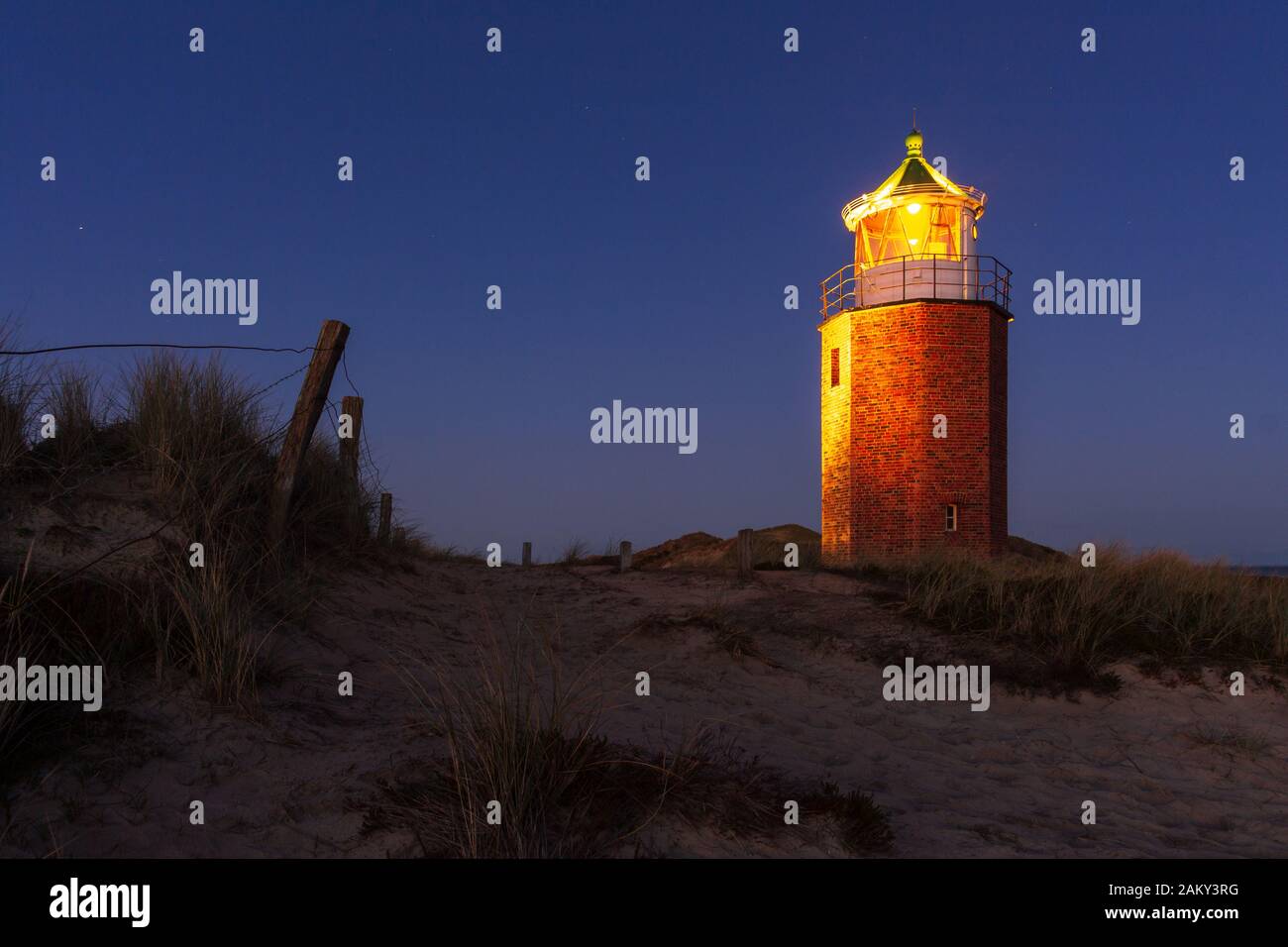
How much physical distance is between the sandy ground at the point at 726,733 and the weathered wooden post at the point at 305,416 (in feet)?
3.18

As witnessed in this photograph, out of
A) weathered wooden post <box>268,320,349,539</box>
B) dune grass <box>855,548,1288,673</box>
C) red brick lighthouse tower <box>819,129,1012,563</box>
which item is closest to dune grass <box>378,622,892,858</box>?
weathered wooden post <box>268,320,349,539</box>

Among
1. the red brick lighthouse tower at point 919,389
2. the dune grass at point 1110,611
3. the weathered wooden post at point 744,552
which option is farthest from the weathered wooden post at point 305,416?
the red brick lighthouse tower at point 919,389

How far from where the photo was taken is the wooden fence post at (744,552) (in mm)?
12547

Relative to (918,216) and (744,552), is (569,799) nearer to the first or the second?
(744,552)

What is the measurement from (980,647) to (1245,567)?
21.3ft

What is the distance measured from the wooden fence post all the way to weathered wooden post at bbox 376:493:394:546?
199 inches

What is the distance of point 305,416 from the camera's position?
24.6ft

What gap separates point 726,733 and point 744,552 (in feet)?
22.0

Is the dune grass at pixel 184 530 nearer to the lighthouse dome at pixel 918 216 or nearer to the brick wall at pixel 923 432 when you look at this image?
the brick wall at pixel 923 432

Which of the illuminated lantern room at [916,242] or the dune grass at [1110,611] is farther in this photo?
the illuminated lantern room at [916,242]

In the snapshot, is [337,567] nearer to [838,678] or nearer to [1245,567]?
[838,678]

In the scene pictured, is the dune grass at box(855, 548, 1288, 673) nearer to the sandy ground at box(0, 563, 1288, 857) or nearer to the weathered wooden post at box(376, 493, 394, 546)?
the sandy ground at box(0, 563, 1288, 857)

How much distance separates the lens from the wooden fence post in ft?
41.2

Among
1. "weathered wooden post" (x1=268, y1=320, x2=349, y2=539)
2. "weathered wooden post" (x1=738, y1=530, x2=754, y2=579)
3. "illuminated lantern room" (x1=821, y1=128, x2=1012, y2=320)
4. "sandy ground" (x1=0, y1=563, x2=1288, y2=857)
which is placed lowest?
"sandy ground" (x1=0, y1=563, x2=1288, y2=857)
